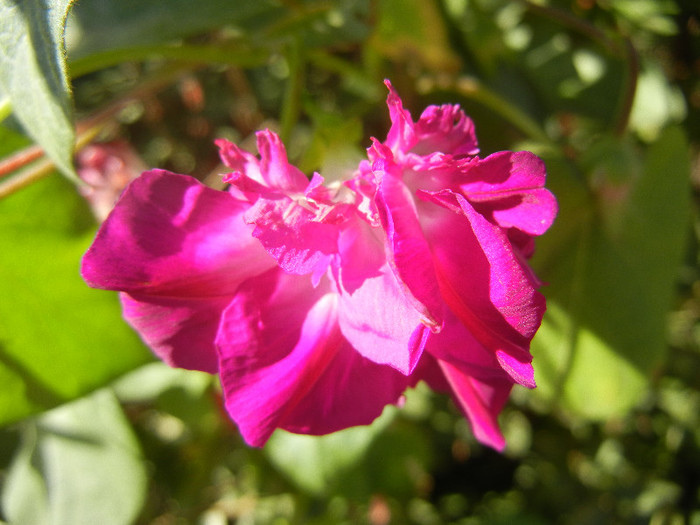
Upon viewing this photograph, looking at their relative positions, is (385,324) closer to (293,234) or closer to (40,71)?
(293,234)

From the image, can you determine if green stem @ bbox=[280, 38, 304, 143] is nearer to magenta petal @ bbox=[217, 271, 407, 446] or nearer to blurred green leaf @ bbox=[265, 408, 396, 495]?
magenta petal @ bbox=[217, 271, 407, 446]

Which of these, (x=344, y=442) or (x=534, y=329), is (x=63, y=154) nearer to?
(x=534, y=329)

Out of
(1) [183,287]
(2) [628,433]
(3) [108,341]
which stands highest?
(1) [183,287]

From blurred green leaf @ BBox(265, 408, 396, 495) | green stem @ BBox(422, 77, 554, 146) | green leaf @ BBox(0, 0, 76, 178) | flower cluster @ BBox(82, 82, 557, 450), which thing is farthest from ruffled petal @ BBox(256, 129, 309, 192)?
blurred green leaf @ BBox(265, 408, 396, 495)

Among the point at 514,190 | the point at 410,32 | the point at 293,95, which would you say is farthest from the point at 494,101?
the point at 514,190

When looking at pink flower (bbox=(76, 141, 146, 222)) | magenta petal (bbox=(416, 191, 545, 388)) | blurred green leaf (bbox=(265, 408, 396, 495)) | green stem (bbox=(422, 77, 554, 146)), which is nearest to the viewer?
magenta petal (bbox=(416, 191, 545, 388))

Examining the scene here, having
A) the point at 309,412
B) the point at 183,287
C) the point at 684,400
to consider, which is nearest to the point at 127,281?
the point at 183,287
